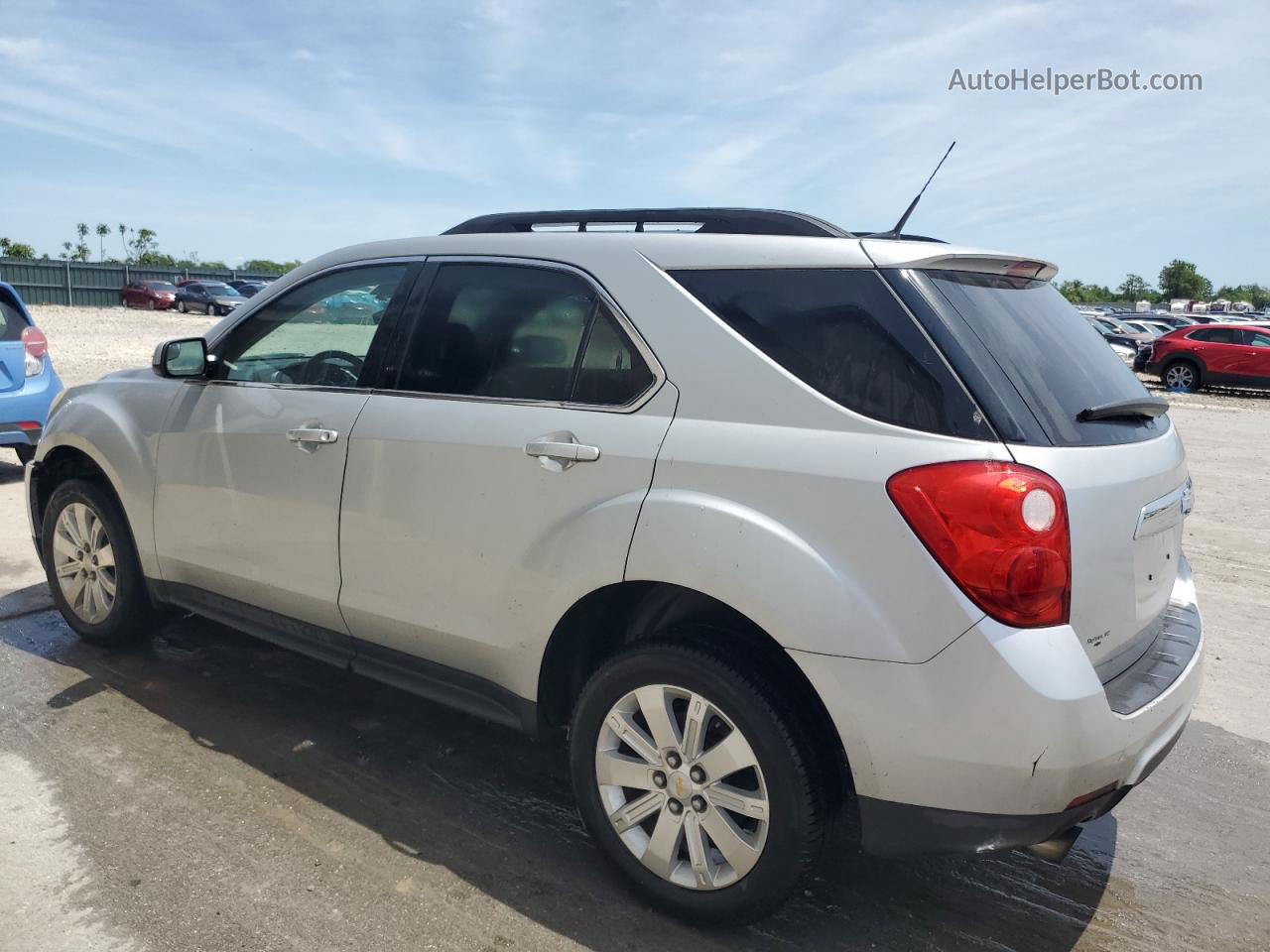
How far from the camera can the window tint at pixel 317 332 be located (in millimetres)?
3576

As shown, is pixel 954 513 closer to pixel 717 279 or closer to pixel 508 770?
pixel 717 279

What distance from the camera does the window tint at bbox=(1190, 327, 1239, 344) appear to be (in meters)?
22.8

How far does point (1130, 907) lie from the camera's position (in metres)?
2.91

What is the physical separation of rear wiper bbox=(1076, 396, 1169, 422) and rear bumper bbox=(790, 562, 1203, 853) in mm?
608

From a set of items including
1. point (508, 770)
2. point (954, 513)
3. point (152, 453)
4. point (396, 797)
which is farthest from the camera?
point (152, 453)

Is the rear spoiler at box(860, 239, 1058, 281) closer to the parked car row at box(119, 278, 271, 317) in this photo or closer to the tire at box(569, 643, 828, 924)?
the tire at box(569, 643, 828, 924)

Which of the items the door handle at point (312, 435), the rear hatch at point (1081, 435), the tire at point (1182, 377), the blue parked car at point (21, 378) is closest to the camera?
the rear hatch at point (1081, 435)

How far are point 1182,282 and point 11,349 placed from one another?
12490 centimetres

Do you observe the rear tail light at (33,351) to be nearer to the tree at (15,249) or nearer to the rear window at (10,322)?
the rear window at (10,322)

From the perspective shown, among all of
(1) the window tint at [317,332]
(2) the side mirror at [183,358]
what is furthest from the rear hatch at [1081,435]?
(2) the side mirror at [183,358]

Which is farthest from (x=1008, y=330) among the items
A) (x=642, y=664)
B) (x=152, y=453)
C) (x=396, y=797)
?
(x=152, y=453)

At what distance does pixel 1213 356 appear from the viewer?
22.7 m

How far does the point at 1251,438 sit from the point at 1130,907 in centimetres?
1322

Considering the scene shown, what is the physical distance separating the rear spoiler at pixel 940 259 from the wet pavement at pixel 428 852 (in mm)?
1509
